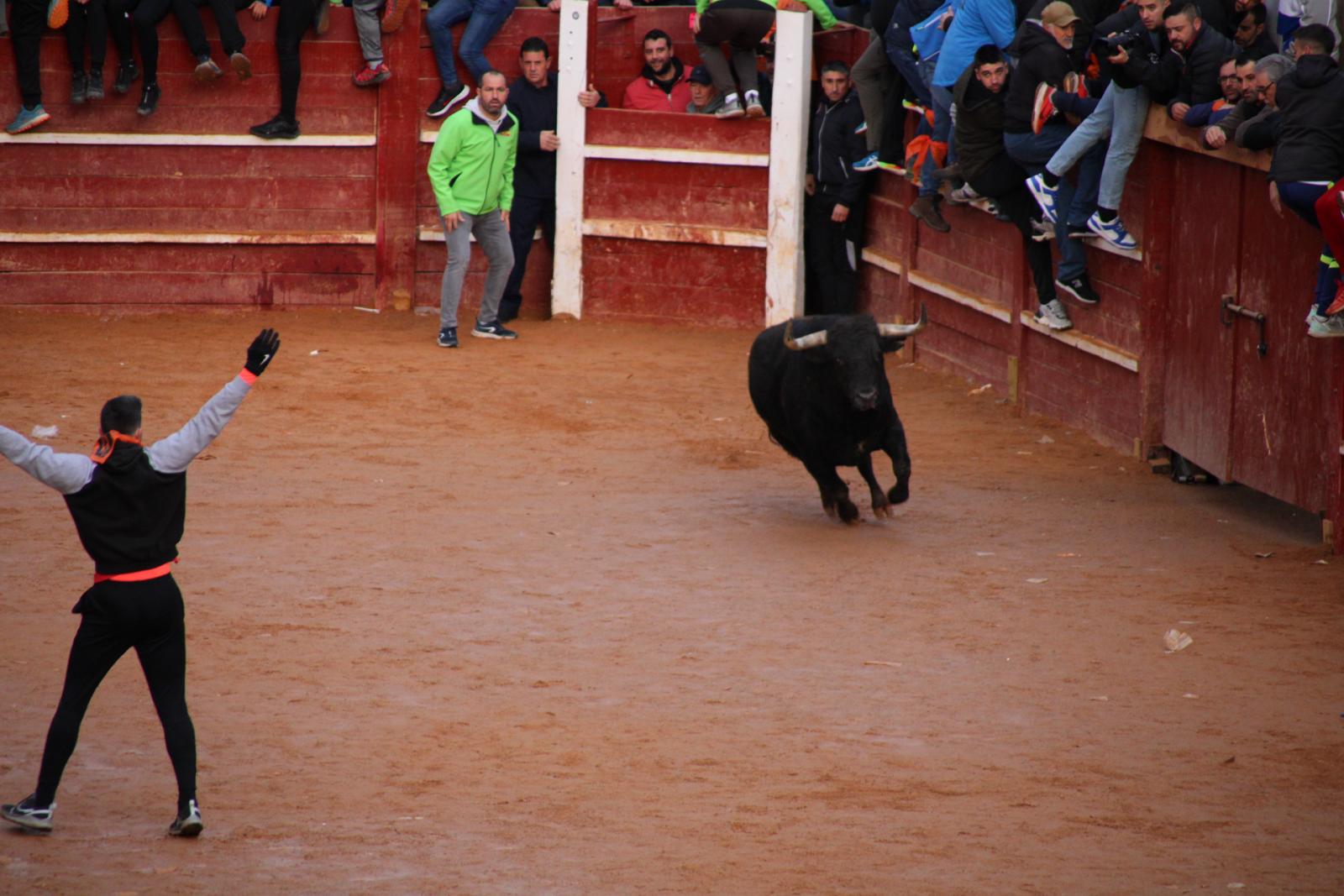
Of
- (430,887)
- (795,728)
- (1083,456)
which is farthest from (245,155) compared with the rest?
(430,887)

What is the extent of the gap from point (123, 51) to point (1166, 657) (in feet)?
36.2

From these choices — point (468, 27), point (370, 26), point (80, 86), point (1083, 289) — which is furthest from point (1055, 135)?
point (80, 86)

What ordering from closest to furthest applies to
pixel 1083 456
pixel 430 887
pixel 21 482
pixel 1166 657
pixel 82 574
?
pixel 430 887 < pixel 1166 657 < pixel 82 574 < pixel 21 482 < pixel 1083 456

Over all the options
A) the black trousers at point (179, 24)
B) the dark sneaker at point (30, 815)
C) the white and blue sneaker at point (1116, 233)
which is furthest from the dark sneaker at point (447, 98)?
the dark sneaker at point (30, 815)

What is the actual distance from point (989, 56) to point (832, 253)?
3.86 m

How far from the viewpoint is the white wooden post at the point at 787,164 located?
49.9ft

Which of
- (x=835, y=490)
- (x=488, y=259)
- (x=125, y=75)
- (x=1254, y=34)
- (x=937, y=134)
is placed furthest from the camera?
(x=125, y=75)

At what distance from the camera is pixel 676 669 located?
755cm

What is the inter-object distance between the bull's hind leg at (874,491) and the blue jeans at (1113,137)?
2.49m

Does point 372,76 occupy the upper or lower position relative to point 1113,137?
upper

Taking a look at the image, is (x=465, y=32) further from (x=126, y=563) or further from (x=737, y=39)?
(x=126, y=563)

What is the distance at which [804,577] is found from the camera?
29.6ft

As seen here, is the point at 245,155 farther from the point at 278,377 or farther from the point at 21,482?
the point at 21,482

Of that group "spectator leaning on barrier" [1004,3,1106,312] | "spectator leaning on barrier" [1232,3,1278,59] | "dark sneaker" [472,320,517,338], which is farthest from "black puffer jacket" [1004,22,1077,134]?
"dark sneaker" [472,320,517,338]
